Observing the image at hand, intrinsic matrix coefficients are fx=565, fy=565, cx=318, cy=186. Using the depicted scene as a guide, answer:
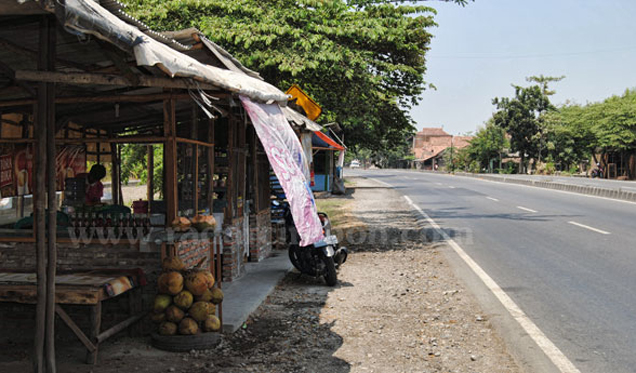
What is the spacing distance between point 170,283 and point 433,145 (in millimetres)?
126792

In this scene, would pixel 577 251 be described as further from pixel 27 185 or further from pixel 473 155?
pixel 473 155

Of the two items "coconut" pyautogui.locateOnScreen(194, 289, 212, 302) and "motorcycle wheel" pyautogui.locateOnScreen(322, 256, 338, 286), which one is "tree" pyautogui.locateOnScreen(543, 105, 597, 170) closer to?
"motorcycle wheel" pyautogui.locateOnScreen(322, 256, 338, 286)

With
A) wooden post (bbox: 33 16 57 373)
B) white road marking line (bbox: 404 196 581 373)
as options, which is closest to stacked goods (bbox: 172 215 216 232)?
wooden post (bbox: 33 16 57 373)

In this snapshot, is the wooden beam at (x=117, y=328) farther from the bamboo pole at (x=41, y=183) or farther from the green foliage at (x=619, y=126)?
the green foliage at (x=619, y=126)

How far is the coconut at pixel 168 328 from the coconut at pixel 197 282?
15.0 inches

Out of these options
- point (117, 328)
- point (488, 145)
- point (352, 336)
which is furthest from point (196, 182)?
→ point (488, 145)

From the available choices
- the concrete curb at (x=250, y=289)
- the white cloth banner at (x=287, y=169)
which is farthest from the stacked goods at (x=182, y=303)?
the white cloth banner at (x=287, y=169)

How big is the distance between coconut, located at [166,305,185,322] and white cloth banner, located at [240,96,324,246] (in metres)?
1.45

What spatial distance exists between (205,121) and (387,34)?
5537 mm

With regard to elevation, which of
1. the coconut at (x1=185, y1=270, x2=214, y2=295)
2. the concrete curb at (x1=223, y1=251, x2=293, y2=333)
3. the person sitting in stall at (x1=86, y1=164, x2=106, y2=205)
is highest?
the person sitting in stall at (x1=86, y1=164, x2=106, y2=205)

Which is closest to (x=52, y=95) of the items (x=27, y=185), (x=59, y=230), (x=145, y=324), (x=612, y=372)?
(x=59, y=230)

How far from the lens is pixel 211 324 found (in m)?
5.63

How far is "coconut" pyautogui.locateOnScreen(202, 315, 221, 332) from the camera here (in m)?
5.63

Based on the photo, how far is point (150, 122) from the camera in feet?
28.7
